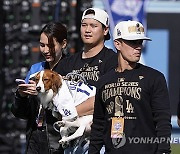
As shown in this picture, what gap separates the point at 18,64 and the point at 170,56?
1910 millimetres

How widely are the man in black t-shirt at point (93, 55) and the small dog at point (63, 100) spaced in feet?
0.50

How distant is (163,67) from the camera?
30.0ft

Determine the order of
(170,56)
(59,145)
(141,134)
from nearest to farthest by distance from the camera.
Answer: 1. (141,134)
2. (59,145)
3. (170,56)

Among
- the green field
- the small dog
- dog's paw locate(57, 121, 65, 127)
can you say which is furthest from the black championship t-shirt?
the green field

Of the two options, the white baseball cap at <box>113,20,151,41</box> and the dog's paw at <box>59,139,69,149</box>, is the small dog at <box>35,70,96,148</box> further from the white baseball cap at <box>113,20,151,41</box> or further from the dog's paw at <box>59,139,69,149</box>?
the white baseball cap at <box>113,20,151,41</box>

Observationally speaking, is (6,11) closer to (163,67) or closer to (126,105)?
(163,67)

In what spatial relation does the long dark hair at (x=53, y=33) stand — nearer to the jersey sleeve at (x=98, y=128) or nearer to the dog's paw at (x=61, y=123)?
the dog's paw at (x=61, y=123)

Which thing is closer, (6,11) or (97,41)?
(97,41)

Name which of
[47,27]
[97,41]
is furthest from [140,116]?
[47,27]

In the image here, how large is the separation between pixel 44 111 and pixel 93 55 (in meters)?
0.52

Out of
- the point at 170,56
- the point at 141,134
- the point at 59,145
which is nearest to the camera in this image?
the point at 141,134

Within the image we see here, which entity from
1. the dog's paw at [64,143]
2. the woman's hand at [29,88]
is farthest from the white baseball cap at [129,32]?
the dog's paw at [64,143]

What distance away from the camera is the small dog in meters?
4.95

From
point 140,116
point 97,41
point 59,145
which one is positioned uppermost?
point 97,41
